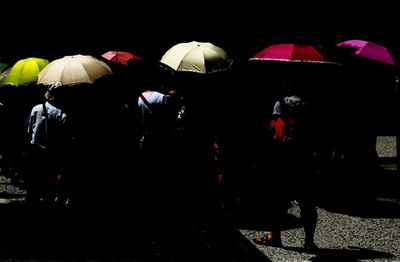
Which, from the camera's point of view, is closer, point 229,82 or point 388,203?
point 388,203

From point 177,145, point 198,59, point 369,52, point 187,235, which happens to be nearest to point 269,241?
point 187,235

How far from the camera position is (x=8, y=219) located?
8.26 meters

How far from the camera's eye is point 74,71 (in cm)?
722

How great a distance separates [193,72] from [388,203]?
11.8 ft

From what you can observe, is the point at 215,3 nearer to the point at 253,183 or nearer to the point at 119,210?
the point at 253,183

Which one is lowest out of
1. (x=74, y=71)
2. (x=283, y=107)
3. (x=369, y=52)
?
(x=283, y=107)

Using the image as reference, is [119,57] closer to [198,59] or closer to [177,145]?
[198,59]

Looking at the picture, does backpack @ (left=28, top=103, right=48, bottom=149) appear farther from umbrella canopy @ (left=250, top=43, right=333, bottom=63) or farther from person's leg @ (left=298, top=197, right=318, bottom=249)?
person's leg @ (left=298, top=197, right=318, bottom=249)

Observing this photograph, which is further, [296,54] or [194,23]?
[194,23]

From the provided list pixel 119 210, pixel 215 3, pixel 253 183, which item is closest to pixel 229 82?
pixel 215 3

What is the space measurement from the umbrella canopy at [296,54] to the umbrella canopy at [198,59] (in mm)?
1199

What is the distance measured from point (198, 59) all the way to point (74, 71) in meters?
1.98

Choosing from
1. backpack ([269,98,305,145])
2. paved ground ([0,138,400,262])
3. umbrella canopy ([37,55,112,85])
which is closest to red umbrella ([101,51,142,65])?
umbrella canopy ([37,55,112,85])

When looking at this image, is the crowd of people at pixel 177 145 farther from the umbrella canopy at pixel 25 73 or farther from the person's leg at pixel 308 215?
the umbrella canopy at pixel 25 73
